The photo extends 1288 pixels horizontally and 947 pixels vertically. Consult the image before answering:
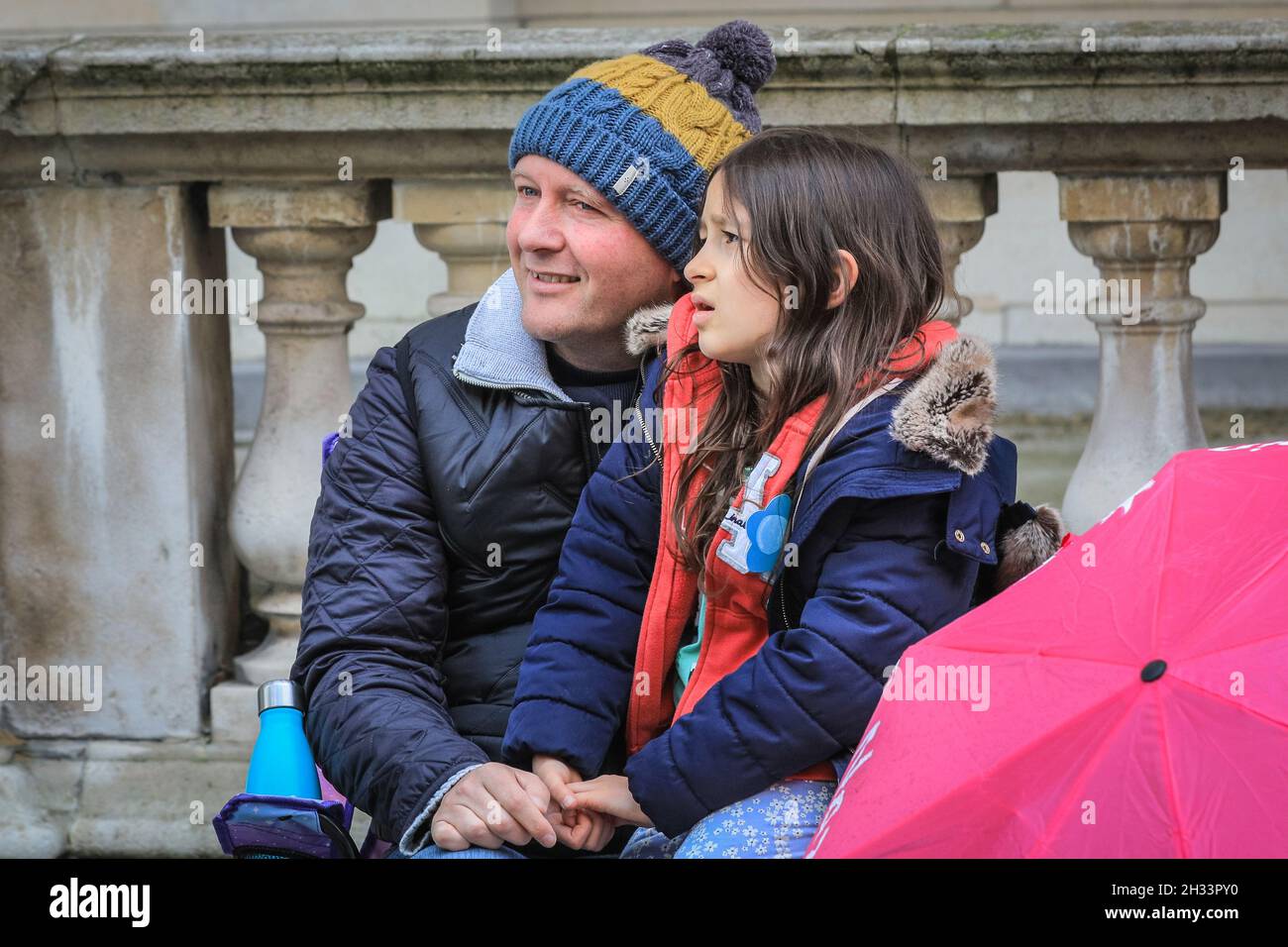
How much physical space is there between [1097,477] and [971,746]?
1.25m

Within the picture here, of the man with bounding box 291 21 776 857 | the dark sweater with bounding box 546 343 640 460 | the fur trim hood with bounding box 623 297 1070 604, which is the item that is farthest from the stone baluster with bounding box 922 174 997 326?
the fur trim hood with bounding box 623 297 1070 604

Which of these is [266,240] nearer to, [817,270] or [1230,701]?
[817,270]

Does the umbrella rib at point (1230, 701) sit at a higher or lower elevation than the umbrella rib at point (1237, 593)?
lower

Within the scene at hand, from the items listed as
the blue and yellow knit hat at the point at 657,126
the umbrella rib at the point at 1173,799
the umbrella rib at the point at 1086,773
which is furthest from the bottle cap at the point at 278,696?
the umbrella rib at the point at 1173,799

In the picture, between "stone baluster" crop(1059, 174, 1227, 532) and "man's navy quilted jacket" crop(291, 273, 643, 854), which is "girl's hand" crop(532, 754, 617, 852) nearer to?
"man's navy quilted jacket" crop(291, 273, 643, 854)

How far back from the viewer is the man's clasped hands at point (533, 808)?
208 cm

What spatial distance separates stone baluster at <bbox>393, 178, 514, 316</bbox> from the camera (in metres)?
2.91

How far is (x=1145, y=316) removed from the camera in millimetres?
2807

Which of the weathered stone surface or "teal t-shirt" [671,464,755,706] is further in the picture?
the weathered stone surface

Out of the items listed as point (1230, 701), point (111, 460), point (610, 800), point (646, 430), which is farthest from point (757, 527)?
point (111, 460)

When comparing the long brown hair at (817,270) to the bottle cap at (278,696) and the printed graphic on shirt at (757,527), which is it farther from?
the bottle cap at (278,696)

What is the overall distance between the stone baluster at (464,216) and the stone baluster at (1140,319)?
948 millimetres
